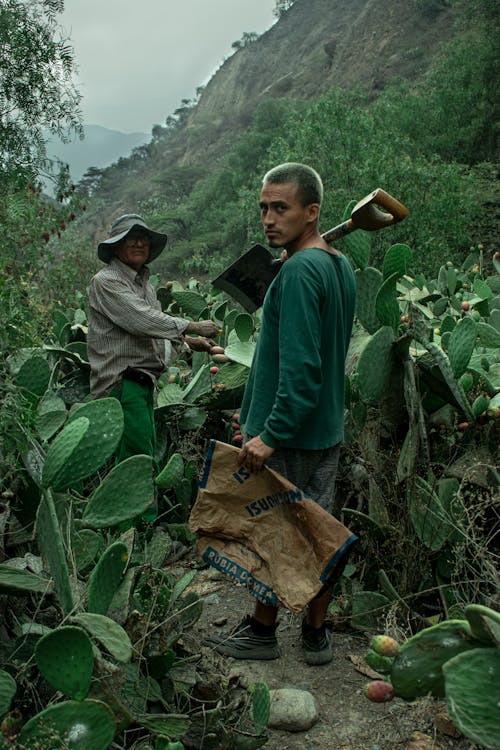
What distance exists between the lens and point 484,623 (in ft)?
3.57

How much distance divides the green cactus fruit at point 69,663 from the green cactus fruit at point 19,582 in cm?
29

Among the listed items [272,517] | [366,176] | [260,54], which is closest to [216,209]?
[366,176]

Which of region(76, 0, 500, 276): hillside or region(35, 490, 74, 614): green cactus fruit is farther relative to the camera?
region(76, 0, 500, 276): hillside

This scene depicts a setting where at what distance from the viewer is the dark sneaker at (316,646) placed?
235 centimetres

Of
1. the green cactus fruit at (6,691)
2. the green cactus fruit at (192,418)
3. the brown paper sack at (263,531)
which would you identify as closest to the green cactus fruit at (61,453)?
the green cactus fruit at (6,691)

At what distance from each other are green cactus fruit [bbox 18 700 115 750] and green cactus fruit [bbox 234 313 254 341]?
233cm

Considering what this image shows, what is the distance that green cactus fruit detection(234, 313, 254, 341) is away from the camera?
348 cm

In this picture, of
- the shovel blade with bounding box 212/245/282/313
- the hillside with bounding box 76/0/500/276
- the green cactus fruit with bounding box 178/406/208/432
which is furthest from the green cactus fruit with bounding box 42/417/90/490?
the hillside with bounding box 76/0/500/276

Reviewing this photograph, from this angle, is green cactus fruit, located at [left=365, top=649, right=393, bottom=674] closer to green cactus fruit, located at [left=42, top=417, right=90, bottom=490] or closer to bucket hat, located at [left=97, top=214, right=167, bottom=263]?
green cactus fruit, located at [left=42, top=417, right=90, bottom=490]

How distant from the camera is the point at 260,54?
51.1 meters

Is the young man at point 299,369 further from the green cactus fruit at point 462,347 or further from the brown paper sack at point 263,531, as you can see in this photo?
the green cactus fruit at point 462,347

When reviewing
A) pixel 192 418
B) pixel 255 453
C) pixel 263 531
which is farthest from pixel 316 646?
pixel 192 418

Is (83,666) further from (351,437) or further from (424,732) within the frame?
(351,437)

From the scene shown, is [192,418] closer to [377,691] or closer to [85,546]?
[85,546]
